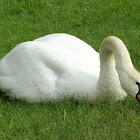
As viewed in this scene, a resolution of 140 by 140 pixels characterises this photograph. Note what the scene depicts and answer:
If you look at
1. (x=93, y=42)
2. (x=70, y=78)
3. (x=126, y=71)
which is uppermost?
(x=126, y=71)

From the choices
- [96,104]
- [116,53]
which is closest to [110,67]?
[116,53]

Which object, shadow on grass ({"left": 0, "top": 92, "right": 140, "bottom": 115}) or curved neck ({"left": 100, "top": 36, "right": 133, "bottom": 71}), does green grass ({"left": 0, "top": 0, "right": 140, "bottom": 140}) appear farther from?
curved neck ({"left": 100, "top": 36, "right": 133, "bottom": 71})

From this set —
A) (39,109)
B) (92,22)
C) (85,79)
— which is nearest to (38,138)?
(39,109)

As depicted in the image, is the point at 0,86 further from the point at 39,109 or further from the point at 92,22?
the point at 92,22

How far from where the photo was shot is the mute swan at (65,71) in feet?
18.4

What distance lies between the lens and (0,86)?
21.1 ft

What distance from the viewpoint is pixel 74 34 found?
9133 mm

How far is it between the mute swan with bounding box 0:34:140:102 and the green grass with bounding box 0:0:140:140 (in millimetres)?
139

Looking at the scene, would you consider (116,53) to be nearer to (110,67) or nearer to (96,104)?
(110,67)

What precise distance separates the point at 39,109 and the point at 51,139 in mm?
974

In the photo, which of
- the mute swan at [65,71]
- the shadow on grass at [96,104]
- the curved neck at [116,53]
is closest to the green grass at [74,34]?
the shadow on grass at [96,104]

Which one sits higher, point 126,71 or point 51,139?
point 126,71

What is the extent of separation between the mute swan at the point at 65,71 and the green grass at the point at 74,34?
139 millimetres

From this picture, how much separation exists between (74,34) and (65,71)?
3.28 m
